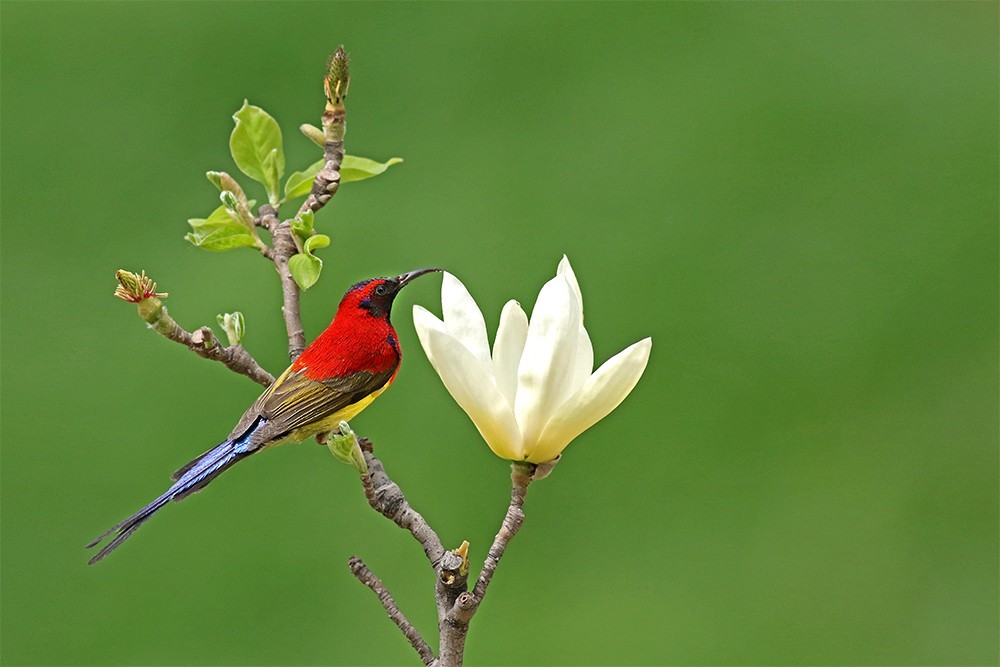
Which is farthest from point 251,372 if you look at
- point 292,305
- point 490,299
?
point 490,299

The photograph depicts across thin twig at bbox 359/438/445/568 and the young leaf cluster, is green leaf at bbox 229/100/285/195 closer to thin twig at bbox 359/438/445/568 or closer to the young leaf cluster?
the young leaf cluster

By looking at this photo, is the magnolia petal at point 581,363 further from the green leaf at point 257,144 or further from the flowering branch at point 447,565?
the green leaf at point 257,144

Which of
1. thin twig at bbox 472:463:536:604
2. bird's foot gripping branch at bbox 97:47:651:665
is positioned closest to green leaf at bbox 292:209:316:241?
bird's foot gripping branch at bbox 97:47:651:665

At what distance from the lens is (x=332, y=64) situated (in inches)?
12.9

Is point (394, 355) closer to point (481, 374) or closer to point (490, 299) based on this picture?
point (481, 374)

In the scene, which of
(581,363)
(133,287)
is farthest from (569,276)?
(133,287)

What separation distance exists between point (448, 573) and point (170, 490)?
0.09 metres

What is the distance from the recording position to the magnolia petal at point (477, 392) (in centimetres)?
30

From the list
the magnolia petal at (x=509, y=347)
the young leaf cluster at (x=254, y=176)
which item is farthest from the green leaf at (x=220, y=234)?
the magnolia petal at (x=509, y=347)

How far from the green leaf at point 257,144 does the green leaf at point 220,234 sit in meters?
0.02

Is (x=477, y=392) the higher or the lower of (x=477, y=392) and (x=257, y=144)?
the lower

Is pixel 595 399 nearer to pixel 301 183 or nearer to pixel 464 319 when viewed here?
pixel 464 319

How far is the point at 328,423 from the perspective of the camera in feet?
1.15

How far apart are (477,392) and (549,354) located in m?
0.02
